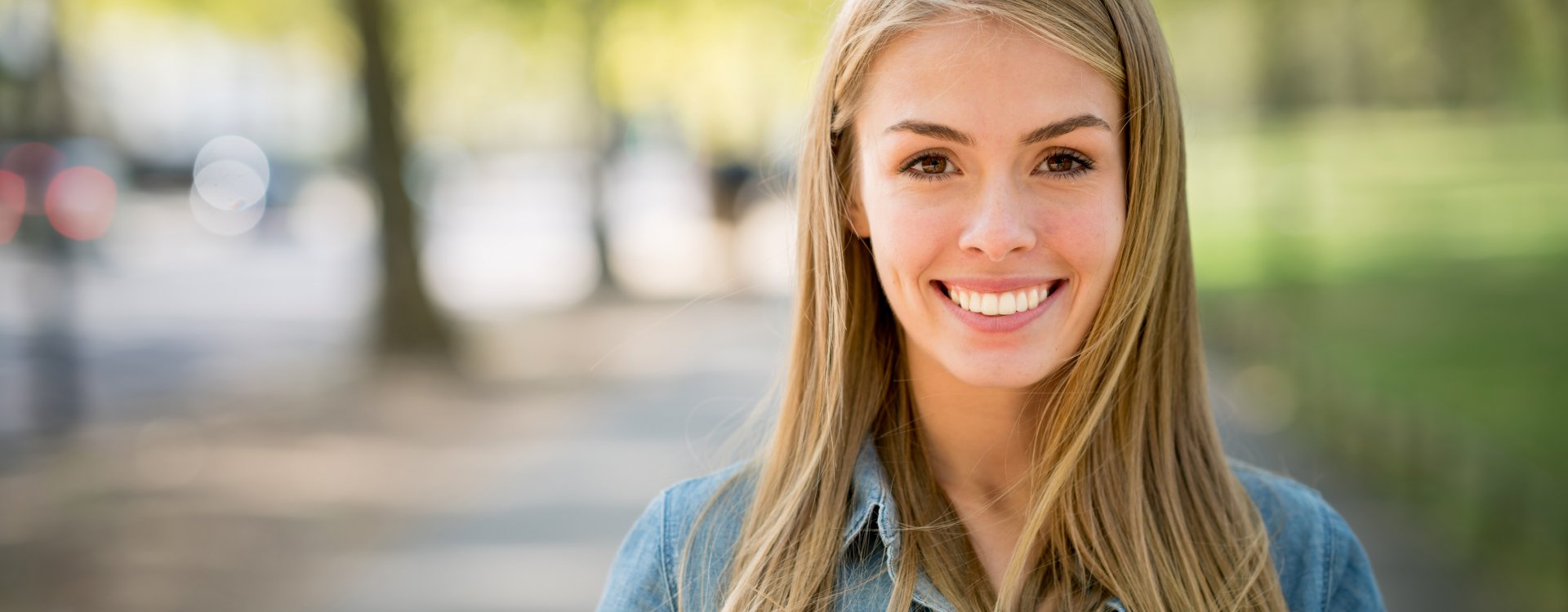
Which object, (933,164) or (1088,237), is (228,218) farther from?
(1088,237)

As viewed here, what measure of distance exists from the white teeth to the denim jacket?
30 centimetres

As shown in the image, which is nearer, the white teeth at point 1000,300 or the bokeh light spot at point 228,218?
the white teeth at point 1000,300

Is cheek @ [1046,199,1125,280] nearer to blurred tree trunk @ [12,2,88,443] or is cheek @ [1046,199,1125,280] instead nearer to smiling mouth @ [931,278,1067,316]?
smiling mouth @ [931,278,1067,316]

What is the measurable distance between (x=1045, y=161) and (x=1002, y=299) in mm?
190

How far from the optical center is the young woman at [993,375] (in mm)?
1798

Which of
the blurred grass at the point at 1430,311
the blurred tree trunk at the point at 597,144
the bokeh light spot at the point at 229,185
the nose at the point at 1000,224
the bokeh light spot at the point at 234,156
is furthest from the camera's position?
the bokeh light spot at the point at 234,156

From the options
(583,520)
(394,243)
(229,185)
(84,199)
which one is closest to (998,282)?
(583,520)

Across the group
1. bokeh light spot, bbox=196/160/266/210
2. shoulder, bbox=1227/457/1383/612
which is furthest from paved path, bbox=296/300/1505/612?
bokeh light spot, bbox=196/160/266/210

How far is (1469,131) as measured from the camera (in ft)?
29.2

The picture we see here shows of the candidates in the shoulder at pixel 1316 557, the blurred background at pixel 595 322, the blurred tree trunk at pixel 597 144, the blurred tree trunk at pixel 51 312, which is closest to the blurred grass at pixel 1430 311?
the blurred background at pixel 595 322

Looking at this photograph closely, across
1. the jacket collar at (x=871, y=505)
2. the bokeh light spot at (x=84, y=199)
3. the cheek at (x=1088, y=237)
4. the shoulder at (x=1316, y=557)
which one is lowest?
the shoulder at (x=1316, y=557)

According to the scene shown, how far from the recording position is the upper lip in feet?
5.91

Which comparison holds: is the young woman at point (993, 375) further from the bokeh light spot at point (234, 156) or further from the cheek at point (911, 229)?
the bokeh light spot at point (234, 156)

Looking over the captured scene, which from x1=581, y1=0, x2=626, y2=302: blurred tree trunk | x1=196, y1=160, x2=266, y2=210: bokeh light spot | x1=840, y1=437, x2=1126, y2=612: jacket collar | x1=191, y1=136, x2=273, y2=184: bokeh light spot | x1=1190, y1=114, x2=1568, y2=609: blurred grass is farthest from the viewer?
x1=191, y1=136, x2=273, y2=184: bokeh light spot
